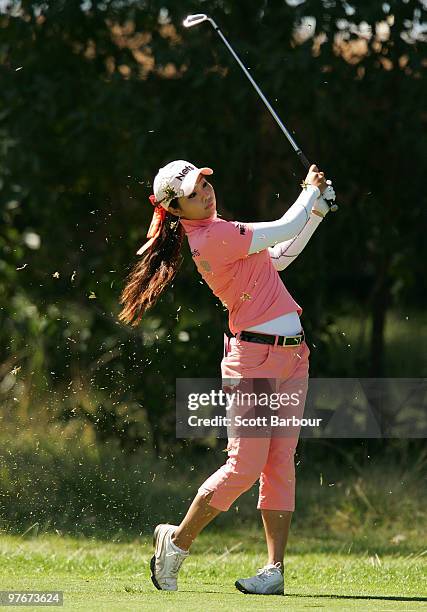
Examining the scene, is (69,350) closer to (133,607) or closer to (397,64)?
(397,64)

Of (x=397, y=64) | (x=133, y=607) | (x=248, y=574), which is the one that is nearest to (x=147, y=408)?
(x=248, y=574)

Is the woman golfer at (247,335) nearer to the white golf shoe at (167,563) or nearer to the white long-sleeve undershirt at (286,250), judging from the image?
the white golf shoe at (167,563)

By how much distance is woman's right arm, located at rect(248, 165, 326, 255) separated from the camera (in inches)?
178

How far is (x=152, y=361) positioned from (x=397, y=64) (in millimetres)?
2168

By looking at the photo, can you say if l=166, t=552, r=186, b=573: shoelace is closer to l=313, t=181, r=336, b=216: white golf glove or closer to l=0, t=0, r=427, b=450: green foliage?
l=313, t=181, r=336, b=216: white golf glove

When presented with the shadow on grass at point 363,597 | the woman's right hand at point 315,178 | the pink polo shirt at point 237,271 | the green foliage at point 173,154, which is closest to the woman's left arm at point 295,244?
the woman's right hand at point 315,178

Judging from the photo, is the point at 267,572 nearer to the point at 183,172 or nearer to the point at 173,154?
the point at 183,172

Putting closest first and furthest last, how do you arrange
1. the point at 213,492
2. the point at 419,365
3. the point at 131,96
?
1. the point at 213,492
2. the point at 131,96
3. the point at 419,365

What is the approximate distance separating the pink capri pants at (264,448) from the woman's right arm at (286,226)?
0.36m

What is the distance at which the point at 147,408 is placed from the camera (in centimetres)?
704

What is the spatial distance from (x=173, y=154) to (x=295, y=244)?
2562 mm

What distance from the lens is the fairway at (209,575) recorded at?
446 cm

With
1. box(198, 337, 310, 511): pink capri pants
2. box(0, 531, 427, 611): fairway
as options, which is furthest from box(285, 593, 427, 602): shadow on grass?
box(198, 337, 310, 511): pink capri pants

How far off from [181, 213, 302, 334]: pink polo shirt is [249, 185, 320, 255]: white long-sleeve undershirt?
27 millimetres
